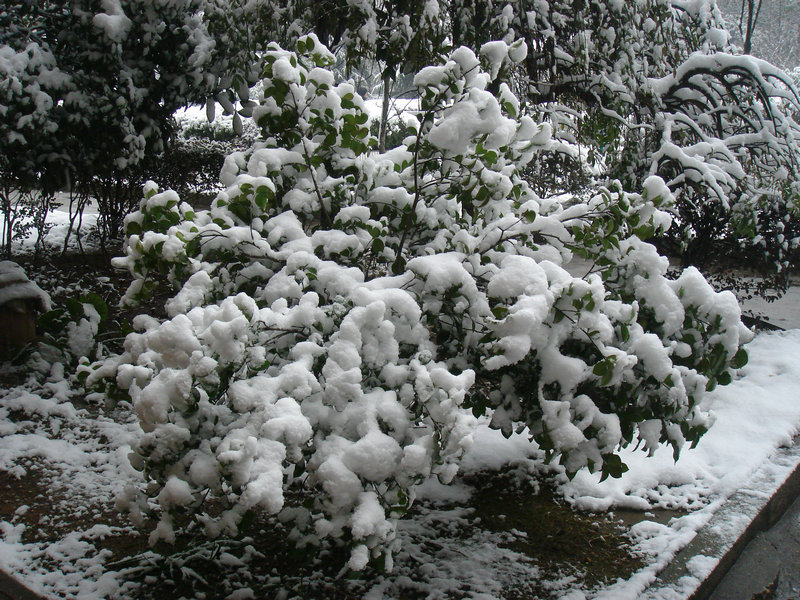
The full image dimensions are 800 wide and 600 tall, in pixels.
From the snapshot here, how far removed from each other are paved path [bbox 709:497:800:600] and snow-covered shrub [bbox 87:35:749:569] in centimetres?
89

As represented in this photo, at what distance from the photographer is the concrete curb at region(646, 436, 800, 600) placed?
99.0 inches

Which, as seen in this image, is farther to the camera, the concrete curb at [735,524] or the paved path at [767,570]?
the paved path at [767,570]

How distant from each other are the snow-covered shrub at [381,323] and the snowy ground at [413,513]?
0.33 meters

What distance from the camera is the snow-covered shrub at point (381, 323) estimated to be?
176cm

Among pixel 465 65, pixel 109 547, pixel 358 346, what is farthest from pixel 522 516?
pixel 465 65

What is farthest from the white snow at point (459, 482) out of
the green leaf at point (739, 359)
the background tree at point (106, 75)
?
the background tree at point (106, 75)

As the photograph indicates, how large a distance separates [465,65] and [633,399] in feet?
4.21

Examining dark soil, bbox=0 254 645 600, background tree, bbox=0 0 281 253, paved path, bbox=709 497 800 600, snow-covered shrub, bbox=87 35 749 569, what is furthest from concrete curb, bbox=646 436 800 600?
background tree, bbox=0 0 281 253

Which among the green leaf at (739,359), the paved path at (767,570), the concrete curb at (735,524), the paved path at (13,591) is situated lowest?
the paved path at (13,591)

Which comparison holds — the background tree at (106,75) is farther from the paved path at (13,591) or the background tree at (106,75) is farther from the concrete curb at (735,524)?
the concrete curb at (735,524)

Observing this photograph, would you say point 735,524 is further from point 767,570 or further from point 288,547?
point 288,547

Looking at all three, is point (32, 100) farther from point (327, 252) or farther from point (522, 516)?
point (522, 516)

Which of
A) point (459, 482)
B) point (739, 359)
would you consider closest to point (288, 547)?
point (459, 482)

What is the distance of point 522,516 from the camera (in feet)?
9.69
